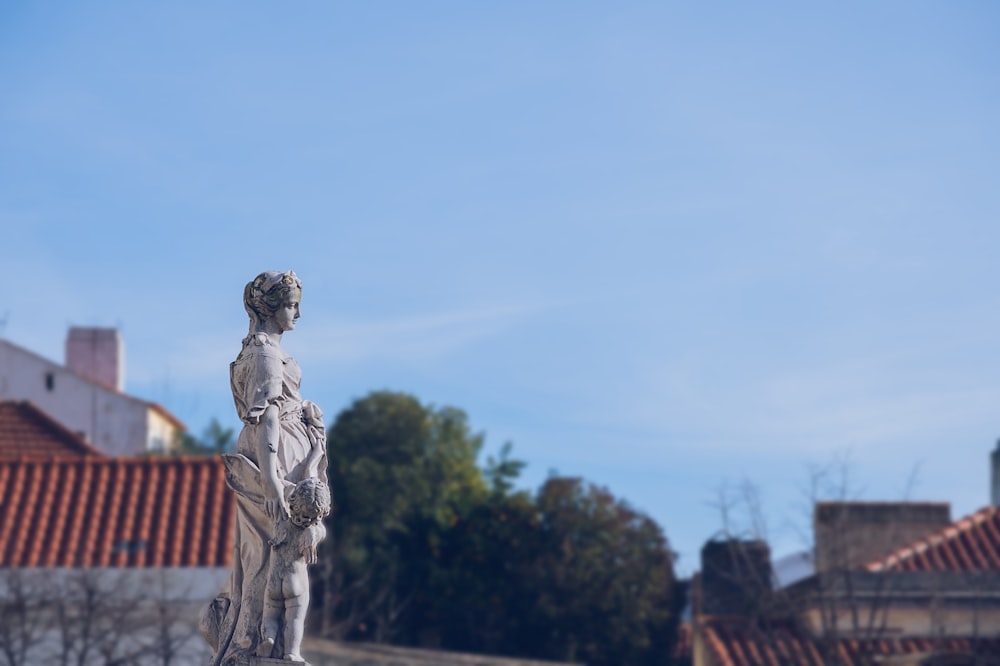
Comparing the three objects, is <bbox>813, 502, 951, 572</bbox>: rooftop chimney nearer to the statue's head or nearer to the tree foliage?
the tree foliage

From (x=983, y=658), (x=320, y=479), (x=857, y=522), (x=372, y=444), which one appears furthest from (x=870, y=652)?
(x=320, y=479)

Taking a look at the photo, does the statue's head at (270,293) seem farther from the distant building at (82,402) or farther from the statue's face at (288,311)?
the distant building at (82,402)

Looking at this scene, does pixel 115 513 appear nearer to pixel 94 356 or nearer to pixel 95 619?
pixel 95 619

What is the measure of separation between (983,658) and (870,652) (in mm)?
1724

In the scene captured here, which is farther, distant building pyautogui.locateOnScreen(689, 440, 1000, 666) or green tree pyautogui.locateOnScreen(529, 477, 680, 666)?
green tree pyautogui.locateOnScreen(529, 477, 680, 666)

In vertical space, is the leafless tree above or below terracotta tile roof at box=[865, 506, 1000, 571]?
below

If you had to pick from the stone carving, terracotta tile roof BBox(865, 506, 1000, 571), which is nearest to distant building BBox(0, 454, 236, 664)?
terracotta tile roof BBox(865, 506, 1000, 571)

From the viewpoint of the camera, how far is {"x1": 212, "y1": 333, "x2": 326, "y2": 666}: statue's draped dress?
979cm

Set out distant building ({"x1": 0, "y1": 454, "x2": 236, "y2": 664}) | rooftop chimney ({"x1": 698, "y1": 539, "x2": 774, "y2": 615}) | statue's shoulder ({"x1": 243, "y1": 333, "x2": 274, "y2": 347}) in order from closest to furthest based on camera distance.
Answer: statue's shoulder ({"x1": 243, "y1": 333, "x2": 274, "y2": 347})
distant building ({"x1": 0, "y1": 454, "x2": 236, "y2": 664})
rooftop chimney ({"x1": 698, "y1": 539, "x2": 774, "y2": 615})

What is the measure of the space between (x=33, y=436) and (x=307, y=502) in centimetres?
2779

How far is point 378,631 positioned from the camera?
37.7 meters

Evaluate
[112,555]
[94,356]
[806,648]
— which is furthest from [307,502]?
[94,356]

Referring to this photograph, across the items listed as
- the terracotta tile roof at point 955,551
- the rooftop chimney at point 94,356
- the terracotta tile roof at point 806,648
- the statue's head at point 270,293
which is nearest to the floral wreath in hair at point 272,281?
the statue's head at point 270,293

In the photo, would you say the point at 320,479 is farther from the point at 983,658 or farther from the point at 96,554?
the point at 983,658
